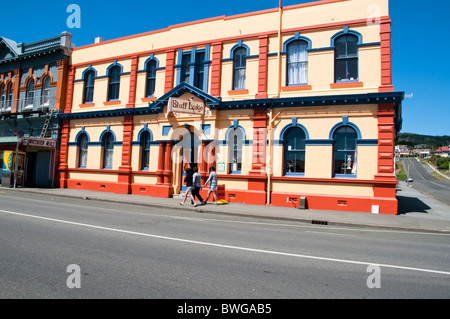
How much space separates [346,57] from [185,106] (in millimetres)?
8002

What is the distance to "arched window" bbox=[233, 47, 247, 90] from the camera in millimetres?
16406

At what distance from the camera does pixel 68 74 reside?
21.7 m

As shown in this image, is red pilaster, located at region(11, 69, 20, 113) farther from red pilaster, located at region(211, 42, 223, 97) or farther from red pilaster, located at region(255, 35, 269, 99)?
red pilaster, located at region(255, 35, 269, 99)

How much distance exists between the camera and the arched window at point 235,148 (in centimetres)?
1594

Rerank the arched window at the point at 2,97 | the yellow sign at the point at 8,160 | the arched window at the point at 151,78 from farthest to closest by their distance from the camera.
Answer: the arched window at the point at 2,97 < the yellow sign at the point at 8,160 < the arched window at the point at 151,78

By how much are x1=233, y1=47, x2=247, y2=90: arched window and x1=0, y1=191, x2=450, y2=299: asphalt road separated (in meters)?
9.43

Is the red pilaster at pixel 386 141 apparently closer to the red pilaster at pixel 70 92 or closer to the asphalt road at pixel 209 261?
the asphalt road at pixel 209 261

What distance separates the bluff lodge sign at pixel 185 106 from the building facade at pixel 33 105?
10775 mm

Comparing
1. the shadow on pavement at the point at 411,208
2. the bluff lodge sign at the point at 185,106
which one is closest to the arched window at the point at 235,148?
the bluff lodge sign at the point at 185,106

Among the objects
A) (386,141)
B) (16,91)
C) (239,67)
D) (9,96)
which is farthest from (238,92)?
(9,96)

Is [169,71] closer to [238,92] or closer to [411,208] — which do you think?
[238,92]

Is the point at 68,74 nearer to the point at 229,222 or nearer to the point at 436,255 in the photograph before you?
the point at 229,222

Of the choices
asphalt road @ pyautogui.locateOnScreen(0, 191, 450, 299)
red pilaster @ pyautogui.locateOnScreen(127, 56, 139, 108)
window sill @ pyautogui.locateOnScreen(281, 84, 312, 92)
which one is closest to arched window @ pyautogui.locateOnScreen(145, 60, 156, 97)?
red pilaster @ pyautogui.locateOnScreen(127, 56, 139, 108)

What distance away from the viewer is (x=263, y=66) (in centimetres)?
1562
